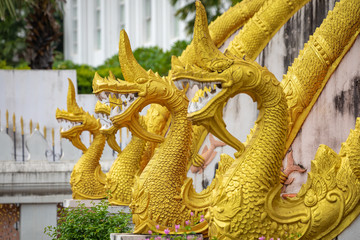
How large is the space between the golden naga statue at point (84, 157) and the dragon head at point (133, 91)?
2.30 meters

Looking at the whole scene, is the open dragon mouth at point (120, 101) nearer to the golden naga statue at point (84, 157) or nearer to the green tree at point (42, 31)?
the golden naga statue at point (84, 157)

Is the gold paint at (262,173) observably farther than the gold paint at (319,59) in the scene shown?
No

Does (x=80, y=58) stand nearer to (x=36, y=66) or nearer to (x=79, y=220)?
(x=36, y=66)

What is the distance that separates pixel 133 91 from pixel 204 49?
4.38ft

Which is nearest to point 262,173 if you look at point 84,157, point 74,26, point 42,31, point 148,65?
point 84,157

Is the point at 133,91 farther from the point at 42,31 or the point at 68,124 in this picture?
the point at 42,31

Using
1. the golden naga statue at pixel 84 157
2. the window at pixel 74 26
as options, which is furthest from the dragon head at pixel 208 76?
the window at pixel 74 26

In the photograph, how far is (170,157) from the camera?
17.2 ft

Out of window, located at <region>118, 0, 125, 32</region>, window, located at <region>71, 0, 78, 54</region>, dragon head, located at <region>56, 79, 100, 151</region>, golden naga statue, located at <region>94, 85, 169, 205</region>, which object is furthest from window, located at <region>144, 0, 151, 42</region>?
golden naga statue, located at <region>94, 85, 169, 205</region>

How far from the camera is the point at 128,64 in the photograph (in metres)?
5.35

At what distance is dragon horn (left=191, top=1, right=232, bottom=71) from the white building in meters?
16.0

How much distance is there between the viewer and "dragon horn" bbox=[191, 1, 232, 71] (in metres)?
4.00

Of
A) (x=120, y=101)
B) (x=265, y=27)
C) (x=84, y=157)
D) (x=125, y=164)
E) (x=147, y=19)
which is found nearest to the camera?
(x=120, y=101)

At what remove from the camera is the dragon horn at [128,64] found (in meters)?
5.31
